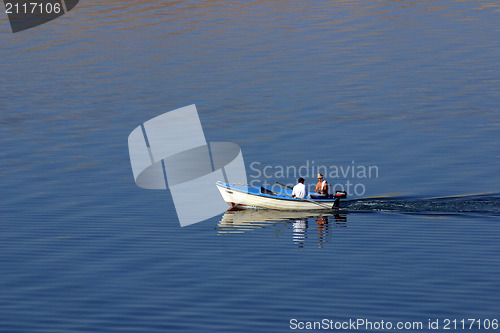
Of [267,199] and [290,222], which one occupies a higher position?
[267,199]

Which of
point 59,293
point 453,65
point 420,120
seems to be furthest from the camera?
point 453,65

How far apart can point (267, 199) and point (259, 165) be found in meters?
7.57

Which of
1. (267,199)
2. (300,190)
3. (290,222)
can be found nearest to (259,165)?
(267,199)

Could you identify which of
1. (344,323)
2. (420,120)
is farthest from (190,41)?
(344,323)

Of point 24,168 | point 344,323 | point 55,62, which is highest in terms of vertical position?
point 55,62

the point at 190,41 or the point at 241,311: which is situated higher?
the point at 190,41

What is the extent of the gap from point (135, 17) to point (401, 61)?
5161 centimetres

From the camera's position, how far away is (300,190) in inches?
2160

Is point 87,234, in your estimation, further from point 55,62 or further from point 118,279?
point 55,62

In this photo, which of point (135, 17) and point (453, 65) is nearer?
point (453, 65)

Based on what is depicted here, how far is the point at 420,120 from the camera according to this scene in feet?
242

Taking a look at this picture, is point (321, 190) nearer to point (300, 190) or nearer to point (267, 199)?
point (300, 190)

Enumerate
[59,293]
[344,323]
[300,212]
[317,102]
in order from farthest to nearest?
[317,102] → [300,212] → [59,293] → [344,323]

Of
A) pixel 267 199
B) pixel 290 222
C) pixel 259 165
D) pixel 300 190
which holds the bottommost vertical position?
pixel 290 222
